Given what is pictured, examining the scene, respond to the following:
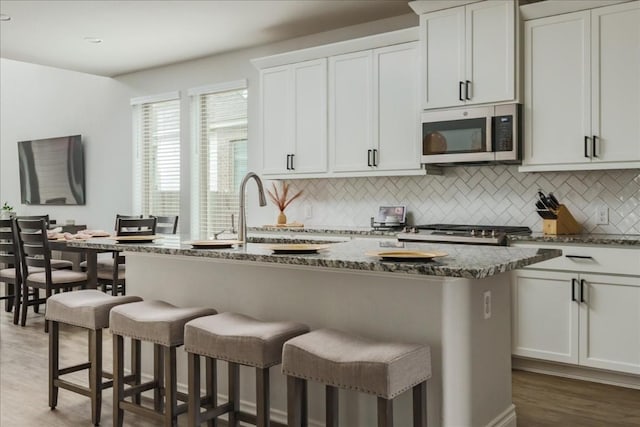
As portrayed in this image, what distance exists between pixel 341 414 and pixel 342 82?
291 cm

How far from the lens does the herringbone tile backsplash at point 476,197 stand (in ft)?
12.7

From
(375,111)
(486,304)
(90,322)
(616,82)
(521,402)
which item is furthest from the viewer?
(375,111)

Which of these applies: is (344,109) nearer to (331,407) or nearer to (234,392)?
(234,392)

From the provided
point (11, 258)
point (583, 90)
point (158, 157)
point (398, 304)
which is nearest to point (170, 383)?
point (398, 304)

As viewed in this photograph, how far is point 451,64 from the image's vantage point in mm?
4062

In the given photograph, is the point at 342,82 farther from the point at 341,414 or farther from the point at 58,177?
the point at 58,177

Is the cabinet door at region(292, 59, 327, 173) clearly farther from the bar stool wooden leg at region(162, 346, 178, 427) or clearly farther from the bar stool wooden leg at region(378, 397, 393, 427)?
the bar stool wooden leg at region(378, 397, 393, 427)

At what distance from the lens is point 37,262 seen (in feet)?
16.2

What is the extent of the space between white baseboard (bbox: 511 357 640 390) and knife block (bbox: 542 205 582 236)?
829 mm

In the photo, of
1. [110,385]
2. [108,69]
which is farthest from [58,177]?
[110,385]

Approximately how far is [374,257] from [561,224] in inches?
80.7

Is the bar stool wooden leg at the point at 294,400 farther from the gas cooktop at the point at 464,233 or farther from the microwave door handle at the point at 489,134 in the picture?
the microwave door handle at the point at 489,134

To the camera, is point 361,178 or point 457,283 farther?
point 361,178

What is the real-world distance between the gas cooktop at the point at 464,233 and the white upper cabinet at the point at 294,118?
1.07 m
